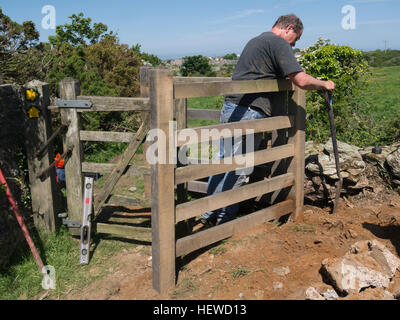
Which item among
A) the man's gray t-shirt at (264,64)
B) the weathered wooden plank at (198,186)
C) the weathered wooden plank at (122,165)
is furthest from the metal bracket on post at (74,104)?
the weathered wooden plank at (198,186)

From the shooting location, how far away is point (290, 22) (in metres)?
4.45

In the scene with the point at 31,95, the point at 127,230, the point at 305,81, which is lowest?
the point at 127,230

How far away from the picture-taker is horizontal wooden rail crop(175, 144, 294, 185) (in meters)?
3.54

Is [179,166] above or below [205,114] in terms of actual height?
below

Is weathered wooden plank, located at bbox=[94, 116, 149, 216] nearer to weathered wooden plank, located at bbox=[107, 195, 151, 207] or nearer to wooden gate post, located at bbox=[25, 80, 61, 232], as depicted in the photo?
weathered wooden plank, located at bbox=[107, 195, 151, 207]

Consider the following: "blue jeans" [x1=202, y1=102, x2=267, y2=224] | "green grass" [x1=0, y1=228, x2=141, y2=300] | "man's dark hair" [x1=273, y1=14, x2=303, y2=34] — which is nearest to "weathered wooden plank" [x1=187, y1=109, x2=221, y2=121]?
"blue jeans" [x1=202, y1=102, x2=267, y2=224]

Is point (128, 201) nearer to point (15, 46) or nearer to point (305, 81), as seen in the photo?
point (305, 81)

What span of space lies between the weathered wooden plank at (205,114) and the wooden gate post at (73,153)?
177 centimetres

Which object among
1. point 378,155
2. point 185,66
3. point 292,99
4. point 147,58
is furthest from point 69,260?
point 185,66

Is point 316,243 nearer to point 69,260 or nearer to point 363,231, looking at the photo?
point 363,231

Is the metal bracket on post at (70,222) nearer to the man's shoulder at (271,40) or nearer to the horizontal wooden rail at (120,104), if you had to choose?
the horizontal wooden rail at (120,104)

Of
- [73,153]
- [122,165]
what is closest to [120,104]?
[122,165]

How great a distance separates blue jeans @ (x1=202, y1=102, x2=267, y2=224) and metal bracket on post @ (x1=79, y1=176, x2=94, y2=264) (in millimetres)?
1348

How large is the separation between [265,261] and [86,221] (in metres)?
1.92
